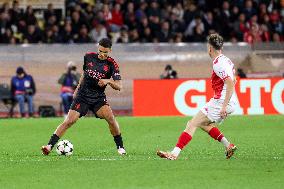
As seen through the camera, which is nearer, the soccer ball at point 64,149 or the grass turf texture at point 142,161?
the grass turf texture at point 142,161

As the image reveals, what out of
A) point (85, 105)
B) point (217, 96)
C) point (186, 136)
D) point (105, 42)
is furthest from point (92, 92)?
point (217, 96)

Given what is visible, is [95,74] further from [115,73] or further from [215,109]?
[215,109]

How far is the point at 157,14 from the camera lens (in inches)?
1162

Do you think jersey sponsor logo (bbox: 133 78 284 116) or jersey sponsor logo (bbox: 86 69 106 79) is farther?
jersey sponsor logo (bbox: 133 78 284 116)

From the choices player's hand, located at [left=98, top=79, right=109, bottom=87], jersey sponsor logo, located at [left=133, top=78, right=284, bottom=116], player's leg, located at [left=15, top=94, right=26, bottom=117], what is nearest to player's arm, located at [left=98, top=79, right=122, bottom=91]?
player's hand, located at [left=98, top=79, right=109, bottom=87]

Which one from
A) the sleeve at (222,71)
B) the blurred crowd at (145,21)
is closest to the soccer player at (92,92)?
the sleeve at (222,71)

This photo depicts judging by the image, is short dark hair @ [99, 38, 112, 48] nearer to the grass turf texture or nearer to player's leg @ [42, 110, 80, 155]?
player's leg @ [42, 110, 80, 155]

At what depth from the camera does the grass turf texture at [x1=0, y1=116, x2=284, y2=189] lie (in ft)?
37.2

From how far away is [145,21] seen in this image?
28.7 m

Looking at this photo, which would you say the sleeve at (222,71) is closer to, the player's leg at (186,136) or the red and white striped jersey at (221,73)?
the red and white striped jersey at (221,73)

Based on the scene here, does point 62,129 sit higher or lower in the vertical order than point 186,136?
lower

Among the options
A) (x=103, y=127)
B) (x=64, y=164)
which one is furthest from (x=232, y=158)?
(x=103, y=127)

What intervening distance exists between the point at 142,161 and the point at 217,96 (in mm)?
1461

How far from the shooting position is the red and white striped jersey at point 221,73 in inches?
526
